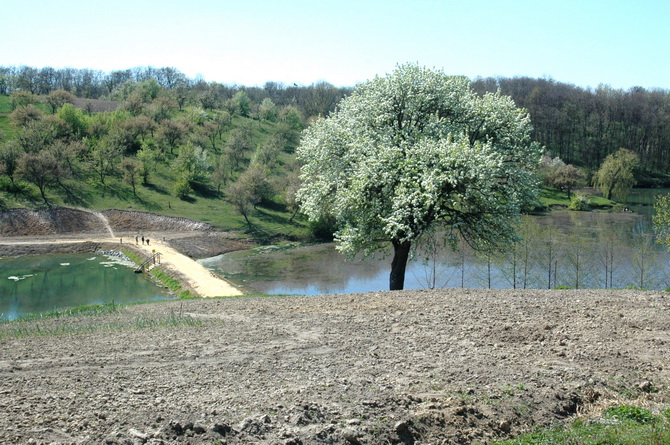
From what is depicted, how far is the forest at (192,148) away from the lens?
245ft

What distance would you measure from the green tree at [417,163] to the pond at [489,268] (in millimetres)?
9538

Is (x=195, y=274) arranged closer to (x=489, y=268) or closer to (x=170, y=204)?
(x=489, y=268)

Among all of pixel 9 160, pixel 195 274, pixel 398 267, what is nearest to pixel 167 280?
pixel 195 274

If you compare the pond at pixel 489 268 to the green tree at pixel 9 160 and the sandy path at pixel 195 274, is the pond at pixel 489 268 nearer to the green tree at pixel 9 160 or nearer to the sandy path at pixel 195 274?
the sandy path at pixel 195 274

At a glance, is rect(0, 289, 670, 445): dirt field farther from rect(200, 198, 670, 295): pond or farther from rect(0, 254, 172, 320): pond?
rect(0, 254, 172, 320): pond

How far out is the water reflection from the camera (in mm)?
41344

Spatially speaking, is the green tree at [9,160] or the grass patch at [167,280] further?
the green tree at [9,160]

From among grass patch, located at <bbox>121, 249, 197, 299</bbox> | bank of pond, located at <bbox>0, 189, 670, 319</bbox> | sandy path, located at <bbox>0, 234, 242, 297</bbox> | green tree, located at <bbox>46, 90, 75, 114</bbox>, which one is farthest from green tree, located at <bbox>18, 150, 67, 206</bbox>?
green tree, located at <bbox>46, 90, 75, 114</bbox>

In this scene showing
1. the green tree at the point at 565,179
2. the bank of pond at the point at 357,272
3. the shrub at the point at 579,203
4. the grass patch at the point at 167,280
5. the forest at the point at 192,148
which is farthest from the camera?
the green tree at the point at 565,179

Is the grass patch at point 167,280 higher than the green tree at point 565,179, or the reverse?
the green tree at point 565,179

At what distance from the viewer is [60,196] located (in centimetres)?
7312

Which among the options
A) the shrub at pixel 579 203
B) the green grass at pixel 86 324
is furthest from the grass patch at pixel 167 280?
the shrub at pixel 579 203

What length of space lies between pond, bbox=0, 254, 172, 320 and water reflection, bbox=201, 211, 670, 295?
8606 millimetres

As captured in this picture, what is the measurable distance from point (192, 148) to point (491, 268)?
5871cm
